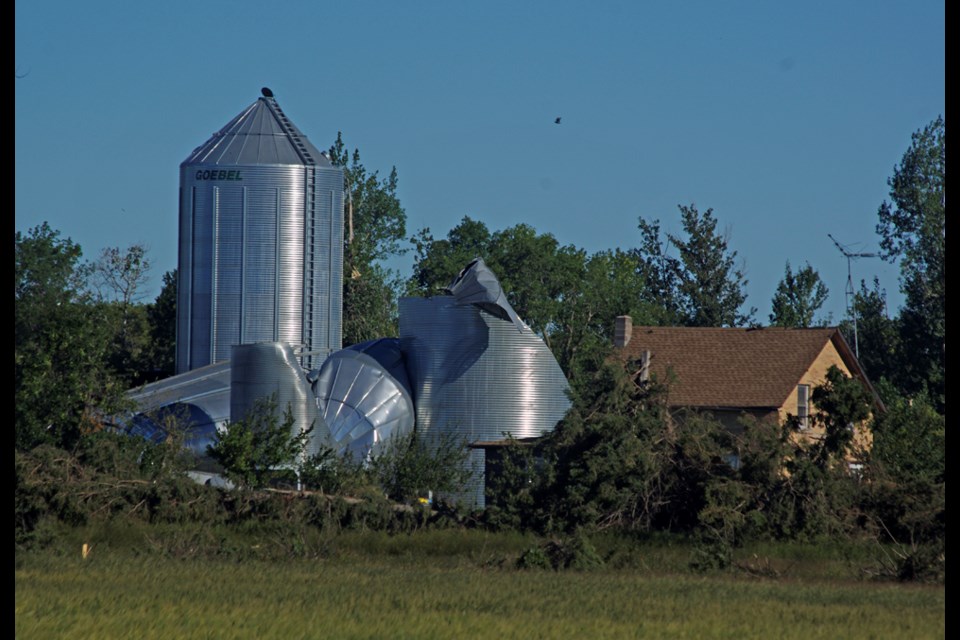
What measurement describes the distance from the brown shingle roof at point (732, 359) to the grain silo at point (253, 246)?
1122 centimetres

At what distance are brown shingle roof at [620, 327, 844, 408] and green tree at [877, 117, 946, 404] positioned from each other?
61.3 feet

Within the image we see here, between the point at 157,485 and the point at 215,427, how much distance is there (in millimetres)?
10059

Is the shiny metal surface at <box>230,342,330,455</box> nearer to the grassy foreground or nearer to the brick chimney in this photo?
the grassy foreground

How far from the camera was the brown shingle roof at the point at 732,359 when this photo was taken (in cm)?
4888

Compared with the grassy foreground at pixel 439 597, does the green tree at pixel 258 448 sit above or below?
above

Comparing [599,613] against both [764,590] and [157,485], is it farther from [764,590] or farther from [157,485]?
[157,485]

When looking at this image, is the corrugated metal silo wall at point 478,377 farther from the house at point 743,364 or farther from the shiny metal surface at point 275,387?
the shiny metal surface at point 275,387

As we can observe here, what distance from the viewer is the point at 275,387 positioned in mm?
44031

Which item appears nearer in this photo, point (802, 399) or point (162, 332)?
point (802, 399)

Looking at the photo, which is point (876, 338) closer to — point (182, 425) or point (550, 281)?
point (550, 281)

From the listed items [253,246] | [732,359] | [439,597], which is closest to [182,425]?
[253,246]

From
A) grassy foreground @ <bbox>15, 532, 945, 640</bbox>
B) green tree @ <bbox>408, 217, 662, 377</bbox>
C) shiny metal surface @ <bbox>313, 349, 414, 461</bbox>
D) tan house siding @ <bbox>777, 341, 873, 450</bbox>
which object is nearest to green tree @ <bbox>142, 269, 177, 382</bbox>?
green tree @ <bbox>408, 217, 662, 377</bbox>

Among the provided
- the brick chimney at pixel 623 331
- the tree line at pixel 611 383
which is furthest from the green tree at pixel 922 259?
the brick chimney at pixel 623 331

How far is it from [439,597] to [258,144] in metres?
29.1
